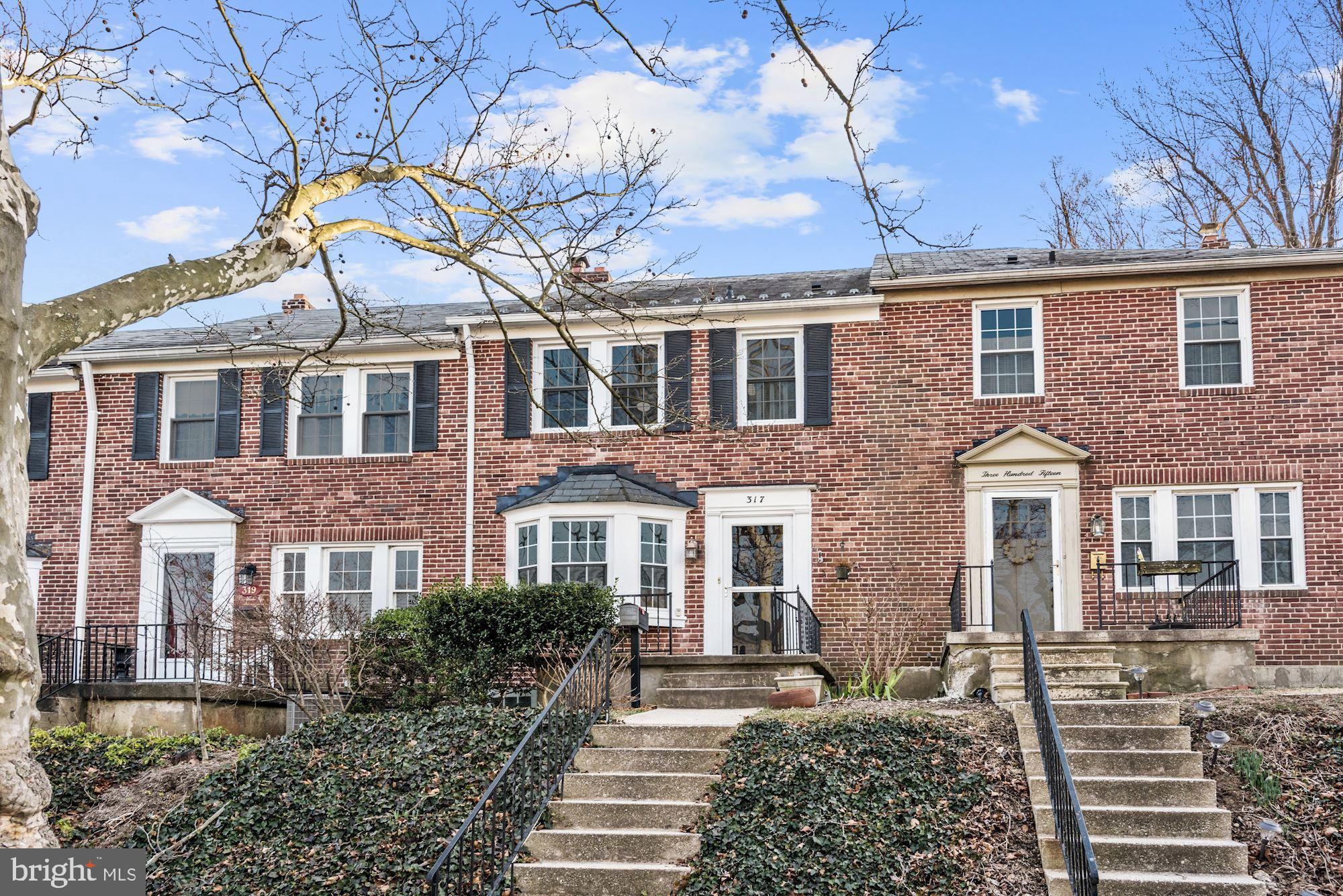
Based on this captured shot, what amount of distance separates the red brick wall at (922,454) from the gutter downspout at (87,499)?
21 centimetres

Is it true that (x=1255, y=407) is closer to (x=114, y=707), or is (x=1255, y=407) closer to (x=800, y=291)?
(x=800, y=291)

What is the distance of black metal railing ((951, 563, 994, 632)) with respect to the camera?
53.4 feet

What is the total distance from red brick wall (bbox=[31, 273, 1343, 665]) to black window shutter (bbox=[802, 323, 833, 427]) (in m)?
0.13

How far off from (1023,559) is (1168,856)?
805cm

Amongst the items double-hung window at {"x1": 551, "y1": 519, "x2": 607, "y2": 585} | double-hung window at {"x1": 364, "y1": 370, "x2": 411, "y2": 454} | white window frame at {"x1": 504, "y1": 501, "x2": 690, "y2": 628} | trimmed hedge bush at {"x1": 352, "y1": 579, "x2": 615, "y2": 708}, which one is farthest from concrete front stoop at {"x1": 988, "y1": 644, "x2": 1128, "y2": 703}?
double-hung window at {"x1": 364, "y1": 370, "x2": 411, "y2": 454}

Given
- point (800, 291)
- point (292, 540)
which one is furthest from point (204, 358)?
point (800, 291)

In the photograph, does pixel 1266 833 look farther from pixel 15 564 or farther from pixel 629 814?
pixel 15 564

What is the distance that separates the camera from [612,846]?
957 cm

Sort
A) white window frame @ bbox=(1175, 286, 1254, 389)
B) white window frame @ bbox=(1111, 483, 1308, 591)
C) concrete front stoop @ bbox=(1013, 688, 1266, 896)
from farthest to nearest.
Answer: white window frame @ bbox=(1175, 286, 1254, 389), white window frame @ bbox=(1111, 483, 1308, 591), concrete front stoop @ bbox=(1013, 688, 1266, 896)

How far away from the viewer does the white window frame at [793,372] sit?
693 inches

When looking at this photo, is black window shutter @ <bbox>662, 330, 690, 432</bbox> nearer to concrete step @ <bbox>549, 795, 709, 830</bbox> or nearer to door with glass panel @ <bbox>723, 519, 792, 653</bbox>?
door with glass panel @ <bbox>723, 519, 792, 653</bbox>

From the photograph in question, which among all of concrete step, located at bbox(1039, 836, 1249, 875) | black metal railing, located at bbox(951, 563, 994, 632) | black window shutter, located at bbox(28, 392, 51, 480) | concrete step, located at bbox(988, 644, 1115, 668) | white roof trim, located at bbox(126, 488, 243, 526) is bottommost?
concrete step, located at bbox(1039, 836, 1249, 875)

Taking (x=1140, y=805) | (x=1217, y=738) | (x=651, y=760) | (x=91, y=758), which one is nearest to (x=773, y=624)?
(x=651, y=760)

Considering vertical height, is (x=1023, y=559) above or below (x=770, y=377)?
below
